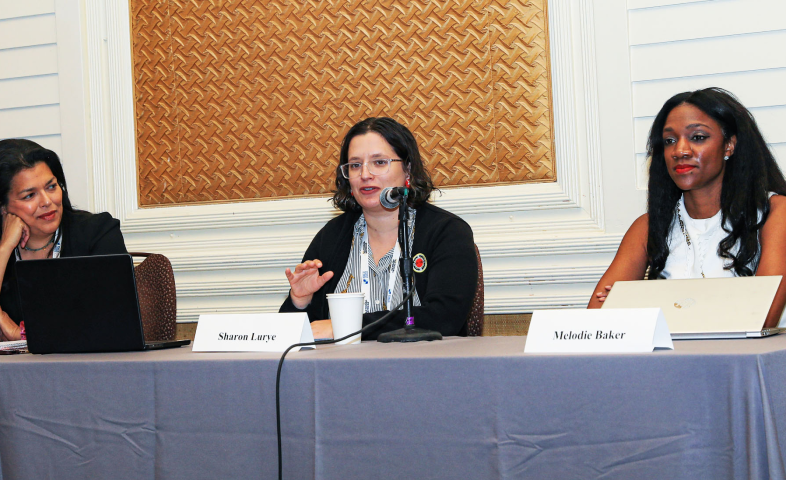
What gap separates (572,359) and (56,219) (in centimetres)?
204

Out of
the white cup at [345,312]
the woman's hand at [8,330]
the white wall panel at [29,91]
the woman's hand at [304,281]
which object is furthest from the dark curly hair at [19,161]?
the white cup at [345,312]

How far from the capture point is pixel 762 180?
7.07 feet

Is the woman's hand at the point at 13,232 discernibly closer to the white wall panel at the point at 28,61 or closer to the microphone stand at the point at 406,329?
the white wall panel at the point at 28,61

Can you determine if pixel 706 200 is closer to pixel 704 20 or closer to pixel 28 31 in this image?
pixel 704 20

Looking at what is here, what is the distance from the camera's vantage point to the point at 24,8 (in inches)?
132

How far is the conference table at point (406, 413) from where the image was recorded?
1.00m

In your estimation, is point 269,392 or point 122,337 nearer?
point 269,392

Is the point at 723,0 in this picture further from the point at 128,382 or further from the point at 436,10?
the point at 128,382

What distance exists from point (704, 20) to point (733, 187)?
761mm

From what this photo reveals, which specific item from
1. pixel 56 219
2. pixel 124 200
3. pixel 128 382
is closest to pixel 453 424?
pixel 128 382

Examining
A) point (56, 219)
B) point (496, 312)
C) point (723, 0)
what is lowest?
point (496, 312)

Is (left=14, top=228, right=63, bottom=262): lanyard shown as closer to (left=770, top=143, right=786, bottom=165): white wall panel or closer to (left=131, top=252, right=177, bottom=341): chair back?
(left=131, top=252, right=177, bottom=341): chair back

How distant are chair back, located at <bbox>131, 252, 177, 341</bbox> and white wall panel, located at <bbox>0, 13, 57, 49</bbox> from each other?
1.56m

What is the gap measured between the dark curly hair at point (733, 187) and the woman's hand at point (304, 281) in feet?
3.45
